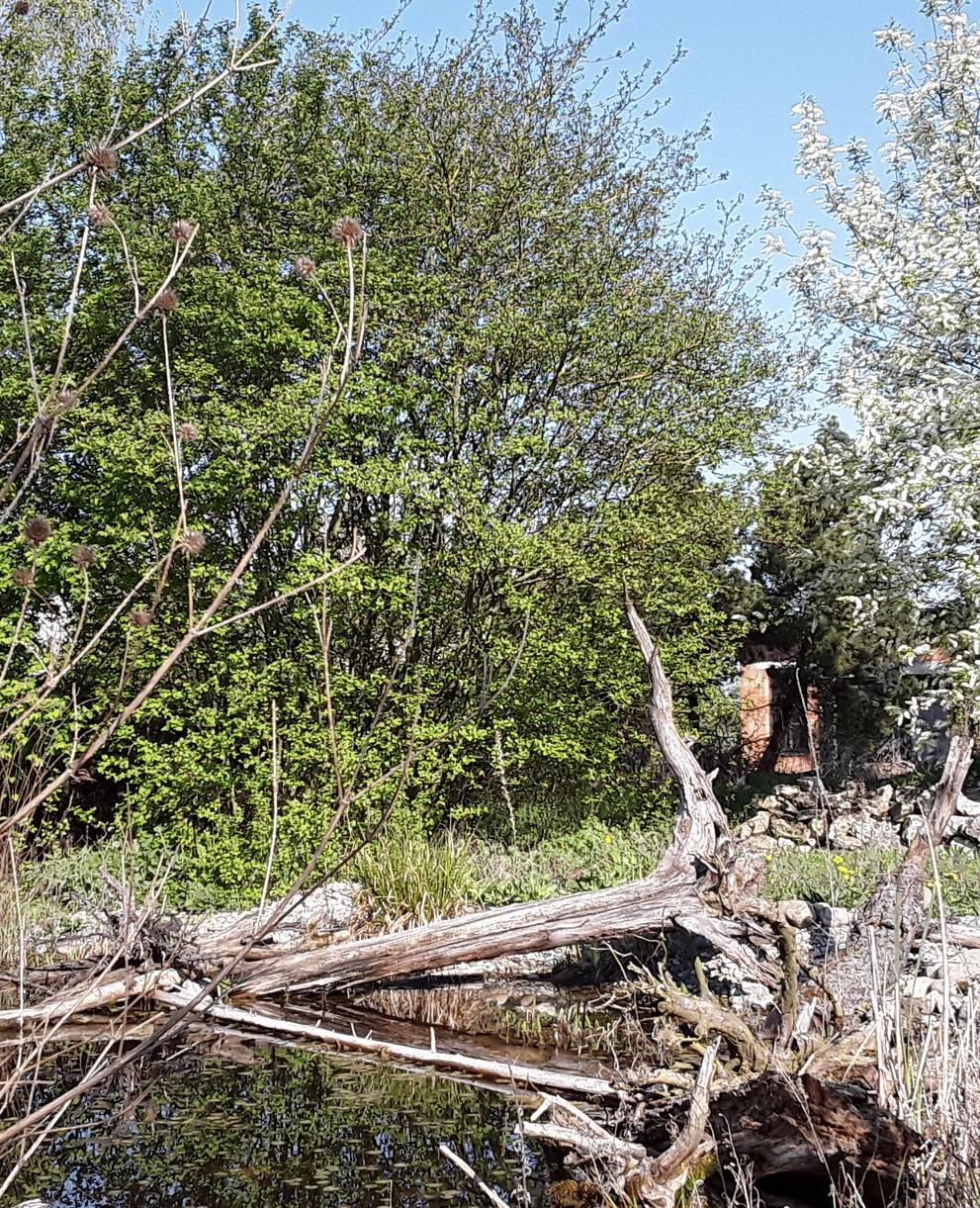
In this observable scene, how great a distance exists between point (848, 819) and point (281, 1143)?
761cm

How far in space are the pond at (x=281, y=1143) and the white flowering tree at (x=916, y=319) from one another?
5.28 metres

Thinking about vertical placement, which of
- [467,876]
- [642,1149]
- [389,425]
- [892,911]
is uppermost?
[389,425]

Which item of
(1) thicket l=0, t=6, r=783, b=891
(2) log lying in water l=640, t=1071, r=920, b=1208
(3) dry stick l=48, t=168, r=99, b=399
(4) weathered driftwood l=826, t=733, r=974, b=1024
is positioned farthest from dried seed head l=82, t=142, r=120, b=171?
(1) thicket l=0, t=6, r=783, b=891

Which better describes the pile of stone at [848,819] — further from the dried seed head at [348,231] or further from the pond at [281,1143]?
the dried seed head at [348,231]

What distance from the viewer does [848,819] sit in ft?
34.5

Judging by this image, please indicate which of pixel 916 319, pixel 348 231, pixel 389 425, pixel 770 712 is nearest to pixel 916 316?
pixel 916 319

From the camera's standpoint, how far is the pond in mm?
3662

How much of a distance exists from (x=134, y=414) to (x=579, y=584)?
12.4ft

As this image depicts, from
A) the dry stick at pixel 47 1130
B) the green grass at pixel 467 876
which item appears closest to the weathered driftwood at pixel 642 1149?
the dry stick at pixel 47 1130

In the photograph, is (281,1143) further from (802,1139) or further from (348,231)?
(348,231)

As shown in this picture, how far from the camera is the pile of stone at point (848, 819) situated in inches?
383

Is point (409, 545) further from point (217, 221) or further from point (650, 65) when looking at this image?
point (650, 65)

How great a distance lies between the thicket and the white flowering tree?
1039 millimetres

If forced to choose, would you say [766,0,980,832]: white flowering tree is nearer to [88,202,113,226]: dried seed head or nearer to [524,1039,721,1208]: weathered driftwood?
[524,1039,721,1208]: weathered driftwood
